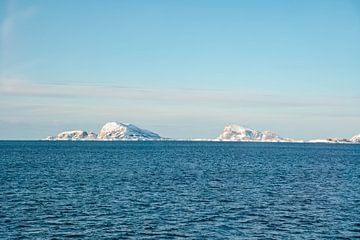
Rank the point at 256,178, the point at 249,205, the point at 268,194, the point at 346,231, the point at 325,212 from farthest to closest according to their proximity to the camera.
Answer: the point at 256,178 → the point at 268,194 → the point at 249,205 → the point at 325,212 → the point at 346,231

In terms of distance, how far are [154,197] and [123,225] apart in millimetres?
19668

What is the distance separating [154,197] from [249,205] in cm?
1461

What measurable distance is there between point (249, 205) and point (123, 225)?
21.2 metres

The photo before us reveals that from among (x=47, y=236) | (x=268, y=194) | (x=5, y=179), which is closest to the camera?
(x=47, y=236)

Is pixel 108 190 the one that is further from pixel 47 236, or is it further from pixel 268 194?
pixel 47 236

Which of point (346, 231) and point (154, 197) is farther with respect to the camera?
point (154, 197)

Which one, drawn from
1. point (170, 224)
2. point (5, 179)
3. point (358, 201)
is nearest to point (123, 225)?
point (170, 224)

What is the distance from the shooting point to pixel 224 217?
5562 centimetres

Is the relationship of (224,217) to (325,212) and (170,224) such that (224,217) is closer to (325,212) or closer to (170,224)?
(170,224)

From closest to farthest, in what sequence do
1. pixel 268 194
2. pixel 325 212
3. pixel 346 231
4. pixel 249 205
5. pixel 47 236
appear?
pixel 47 236 < pixel 346 231 < pixel 325 212 < pixel 249 205 < pixel 268 194

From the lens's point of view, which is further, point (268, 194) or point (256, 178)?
point (256, 178)

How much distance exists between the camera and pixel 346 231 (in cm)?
4978

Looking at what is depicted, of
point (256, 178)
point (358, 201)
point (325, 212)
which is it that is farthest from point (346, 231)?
point (256, 178)

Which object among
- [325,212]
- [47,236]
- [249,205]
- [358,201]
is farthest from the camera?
[358,201]
